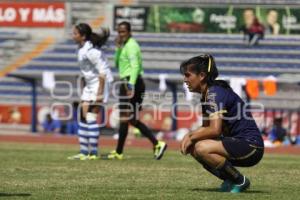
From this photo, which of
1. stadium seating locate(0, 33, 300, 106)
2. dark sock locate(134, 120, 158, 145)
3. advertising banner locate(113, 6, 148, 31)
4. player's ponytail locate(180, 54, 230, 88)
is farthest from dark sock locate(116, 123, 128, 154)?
advertising banner locate(113, 6, 148, 31)

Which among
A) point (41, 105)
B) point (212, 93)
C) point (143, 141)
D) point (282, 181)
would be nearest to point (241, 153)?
point (212, 93)

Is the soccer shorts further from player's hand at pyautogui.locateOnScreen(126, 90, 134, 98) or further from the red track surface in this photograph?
the red track surface

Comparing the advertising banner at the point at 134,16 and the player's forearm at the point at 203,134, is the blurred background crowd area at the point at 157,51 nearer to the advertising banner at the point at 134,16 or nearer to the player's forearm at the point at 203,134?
the advertising banner at the point at 134,16

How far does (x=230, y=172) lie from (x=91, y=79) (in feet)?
19.4

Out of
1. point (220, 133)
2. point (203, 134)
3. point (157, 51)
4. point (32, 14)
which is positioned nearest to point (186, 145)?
point (203, 134)

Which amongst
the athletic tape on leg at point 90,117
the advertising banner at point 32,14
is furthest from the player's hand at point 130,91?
the advertising banner at point 32,14

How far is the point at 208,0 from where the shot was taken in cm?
2877

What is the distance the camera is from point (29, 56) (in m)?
29.4

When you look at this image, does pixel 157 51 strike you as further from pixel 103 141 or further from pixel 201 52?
pixel 103 141

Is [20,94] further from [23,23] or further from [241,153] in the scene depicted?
[241,153]

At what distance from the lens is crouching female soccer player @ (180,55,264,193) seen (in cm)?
805

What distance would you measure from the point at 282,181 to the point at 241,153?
6.06 ft

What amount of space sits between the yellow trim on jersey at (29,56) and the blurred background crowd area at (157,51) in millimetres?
32

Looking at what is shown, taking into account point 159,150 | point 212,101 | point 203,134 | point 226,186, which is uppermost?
point 212,101
